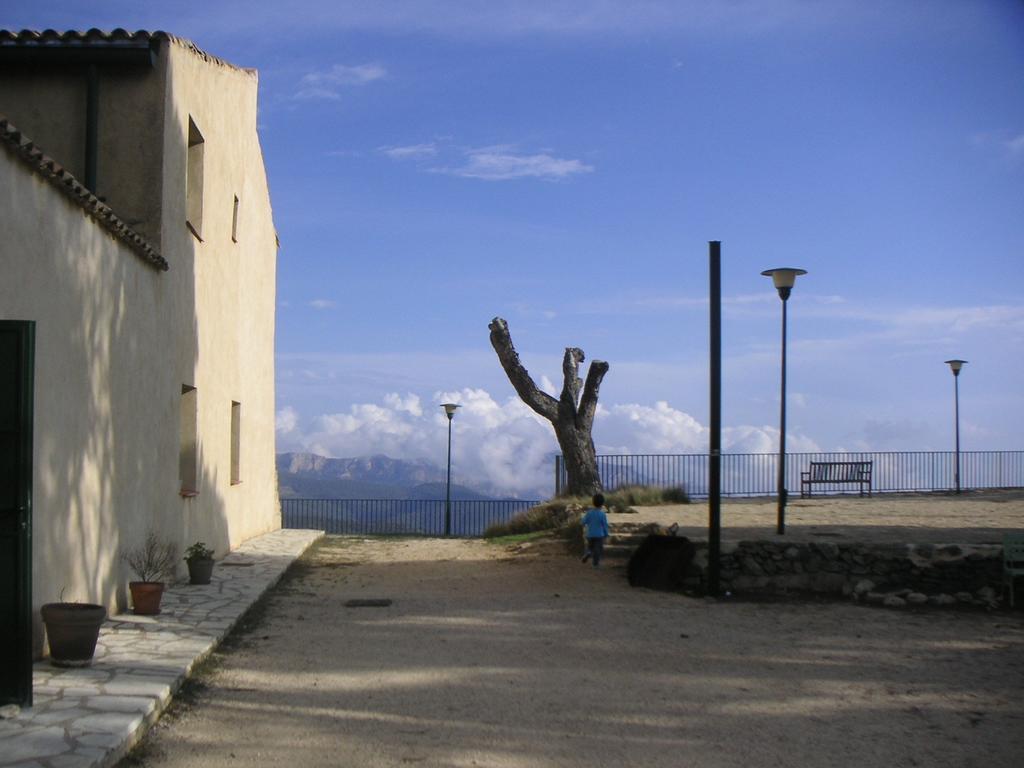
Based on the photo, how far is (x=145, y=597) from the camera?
902 centimetres

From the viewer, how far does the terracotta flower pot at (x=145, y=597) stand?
9.00 m

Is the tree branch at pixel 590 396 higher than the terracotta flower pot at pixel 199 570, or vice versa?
the tree branch at pixel 590 396

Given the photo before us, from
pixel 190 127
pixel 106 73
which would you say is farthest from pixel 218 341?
pixel 106 73

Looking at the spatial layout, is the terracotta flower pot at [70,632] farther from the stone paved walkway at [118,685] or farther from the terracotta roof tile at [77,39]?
the terracotta roof tile at [77,39]

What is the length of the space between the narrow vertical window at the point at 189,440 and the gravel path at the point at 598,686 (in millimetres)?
2035

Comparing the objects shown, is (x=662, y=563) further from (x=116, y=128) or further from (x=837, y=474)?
(x=837, y=474)

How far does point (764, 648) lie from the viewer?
8828mm

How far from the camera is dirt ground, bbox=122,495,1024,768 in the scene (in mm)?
5598

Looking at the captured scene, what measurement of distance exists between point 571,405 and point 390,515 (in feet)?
25.5

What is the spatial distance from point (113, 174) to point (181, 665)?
19.5 ft

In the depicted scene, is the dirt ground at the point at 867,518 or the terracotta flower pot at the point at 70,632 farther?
the dirt ground at the point at 867,518

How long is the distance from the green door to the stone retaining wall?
8.69 metres

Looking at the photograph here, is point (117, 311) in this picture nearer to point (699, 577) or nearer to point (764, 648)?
point (764, 648)

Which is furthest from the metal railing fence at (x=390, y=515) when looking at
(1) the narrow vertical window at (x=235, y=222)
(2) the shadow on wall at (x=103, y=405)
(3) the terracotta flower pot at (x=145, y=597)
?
(3) the terracotta flower pot at (x=145, y=597)
